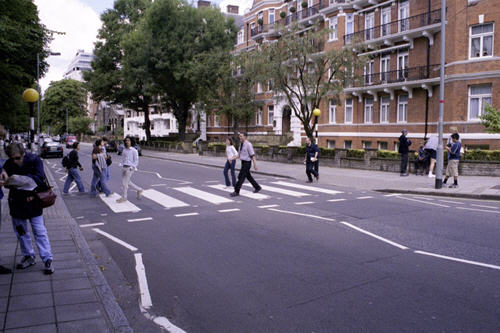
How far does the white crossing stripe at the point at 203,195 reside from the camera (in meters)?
12.5

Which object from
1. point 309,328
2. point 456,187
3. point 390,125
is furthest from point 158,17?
point 309,328

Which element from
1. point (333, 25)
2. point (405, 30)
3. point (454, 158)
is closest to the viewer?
point (454, 158)

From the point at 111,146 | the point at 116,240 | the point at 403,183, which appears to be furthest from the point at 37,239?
the point at 111,146

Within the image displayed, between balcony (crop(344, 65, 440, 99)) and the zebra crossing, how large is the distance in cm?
1275

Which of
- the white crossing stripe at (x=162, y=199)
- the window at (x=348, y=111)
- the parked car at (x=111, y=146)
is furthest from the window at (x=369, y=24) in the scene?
the parked car at (x=111, y=146)

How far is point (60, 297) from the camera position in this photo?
15.8 feet

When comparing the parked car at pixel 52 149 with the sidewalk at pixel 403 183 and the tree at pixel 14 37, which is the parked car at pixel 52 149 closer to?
the tree at pixel 14 37

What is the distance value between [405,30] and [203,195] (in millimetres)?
21267

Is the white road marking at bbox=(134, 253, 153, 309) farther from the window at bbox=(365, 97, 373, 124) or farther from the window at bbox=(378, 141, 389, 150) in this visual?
the window at bbox=(365, 97, 373, 124)

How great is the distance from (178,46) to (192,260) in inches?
1473

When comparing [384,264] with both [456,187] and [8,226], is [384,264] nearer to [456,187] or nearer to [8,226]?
[8,226]

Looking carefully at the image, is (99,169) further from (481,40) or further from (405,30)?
(405,30)

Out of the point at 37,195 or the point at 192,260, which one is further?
the point at 192,260

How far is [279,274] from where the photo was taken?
19.1 ft
